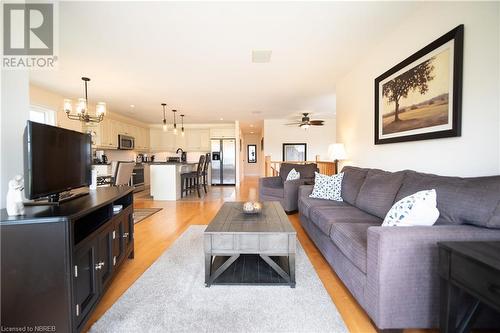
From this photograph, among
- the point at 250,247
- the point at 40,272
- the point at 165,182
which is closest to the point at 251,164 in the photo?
the point at 165,182

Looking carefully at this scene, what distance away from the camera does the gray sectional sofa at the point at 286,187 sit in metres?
4.26

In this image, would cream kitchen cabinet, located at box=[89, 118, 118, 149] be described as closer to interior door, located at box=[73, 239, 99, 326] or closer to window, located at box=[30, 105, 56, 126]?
window, located at box=[30, 105, 56, 126]

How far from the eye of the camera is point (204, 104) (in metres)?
5.71

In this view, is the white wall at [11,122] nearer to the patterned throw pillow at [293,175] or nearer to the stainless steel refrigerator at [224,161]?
the patterned throw pillow at [293,175]

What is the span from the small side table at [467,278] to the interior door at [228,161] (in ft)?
25.6

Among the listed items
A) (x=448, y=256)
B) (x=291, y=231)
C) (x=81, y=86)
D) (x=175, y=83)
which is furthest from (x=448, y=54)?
(x=81, y=86)

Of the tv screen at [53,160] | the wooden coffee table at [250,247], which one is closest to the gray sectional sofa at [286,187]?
the wooden coffee table at [250,247]

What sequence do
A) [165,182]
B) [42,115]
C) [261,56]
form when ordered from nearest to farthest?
[261,56]
[42,115]
[165,182]

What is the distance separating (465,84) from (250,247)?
2070 mm

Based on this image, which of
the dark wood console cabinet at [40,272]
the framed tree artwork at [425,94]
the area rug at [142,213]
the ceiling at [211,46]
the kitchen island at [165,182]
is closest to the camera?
the dark wood console cabinet at [40,272]

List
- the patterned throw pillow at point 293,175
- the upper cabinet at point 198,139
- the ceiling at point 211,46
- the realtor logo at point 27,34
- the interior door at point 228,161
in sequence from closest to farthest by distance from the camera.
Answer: the realtor logo at point 27,34
the ceiling at point 211,46
the patterned throw pillow at point 293,175
the interior door at point 228,161
the upper cabinet at point 198,139

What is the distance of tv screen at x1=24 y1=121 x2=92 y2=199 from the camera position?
130 centimetres

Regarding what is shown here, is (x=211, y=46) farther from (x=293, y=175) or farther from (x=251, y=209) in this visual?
(x=293, y=175)

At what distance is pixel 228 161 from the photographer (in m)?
8.80
